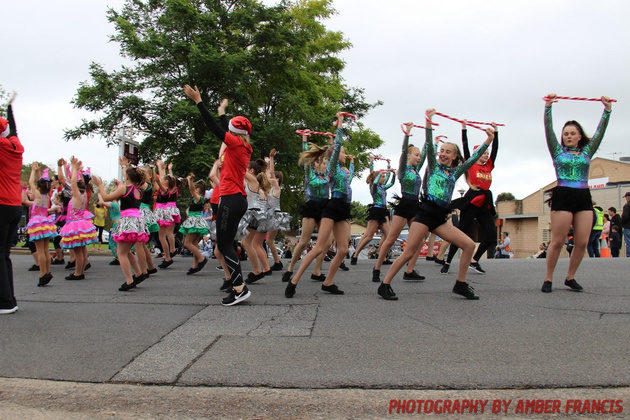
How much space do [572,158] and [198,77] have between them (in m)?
20.3

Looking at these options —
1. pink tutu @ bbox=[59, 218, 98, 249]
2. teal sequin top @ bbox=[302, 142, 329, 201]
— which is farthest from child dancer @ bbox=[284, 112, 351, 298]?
pink tutu @ bbox=[59, 218, 98, 249]

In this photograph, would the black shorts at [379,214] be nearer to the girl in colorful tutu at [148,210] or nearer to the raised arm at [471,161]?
the raised arm at [471,161]

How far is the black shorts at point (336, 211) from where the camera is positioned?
7.09 metres

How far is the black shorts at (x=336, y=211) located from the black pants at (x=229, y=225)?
1299 millimetres

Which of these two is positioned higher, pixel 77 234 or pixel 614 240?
pixel 77 234

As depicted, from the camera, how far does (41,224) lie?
8.96 m

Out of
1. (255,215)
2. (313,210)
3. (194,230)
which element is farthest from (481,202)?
(194,230)

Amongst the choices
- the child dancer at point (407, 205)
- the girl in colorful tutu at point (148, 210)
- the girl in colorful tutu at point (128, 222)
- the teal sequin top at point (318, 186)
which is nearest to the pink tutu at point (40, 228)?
the girl in colorful tutu at point (148, 210)

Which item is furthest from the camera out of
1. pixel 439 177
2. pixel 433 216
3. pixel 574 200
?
pixel 574 200

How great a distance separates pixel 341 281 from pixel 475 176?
280cm

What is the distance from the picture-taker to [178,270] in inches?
432

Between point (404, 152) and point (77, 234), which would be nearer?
point (404, 152)

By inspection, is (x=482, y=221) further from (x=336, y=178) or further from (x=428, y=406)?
(x=428, y=406)

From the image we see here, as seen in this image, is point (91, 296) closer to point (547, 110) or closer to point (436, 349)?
point (436, 349)
